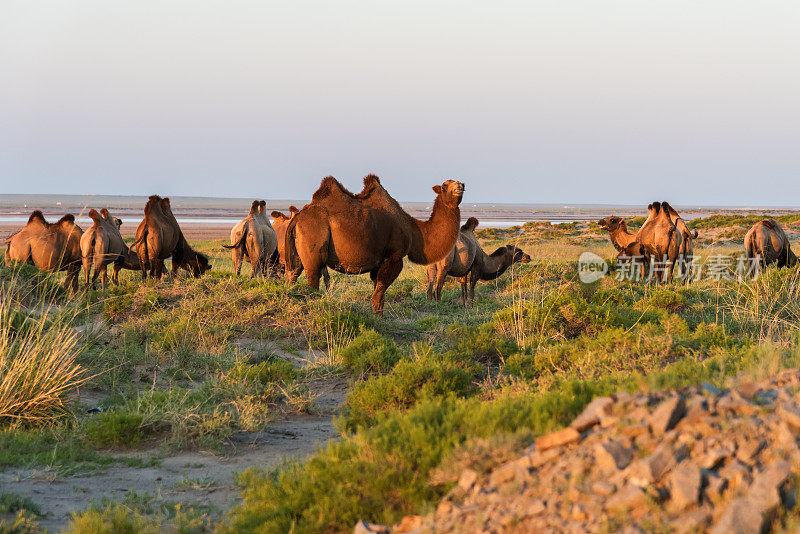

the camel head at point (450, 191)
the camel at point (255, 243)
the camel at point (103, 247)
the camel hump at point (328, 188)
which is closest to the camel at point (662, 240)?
the camel head at point (450, 191)

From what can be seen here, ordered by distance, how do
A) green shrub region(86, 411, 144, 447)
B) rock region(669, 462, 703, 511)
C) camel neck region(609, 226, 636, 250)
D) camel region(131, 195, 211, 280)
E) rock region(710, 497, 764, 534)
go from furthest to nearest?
camel neck region(609, 226, 636, 250), camel region(131, 195, 211, 280), green shrub region(86, 411, 144, 447), rock region(669, 462, 703, 511), rock region(710, 497, 764, 534)

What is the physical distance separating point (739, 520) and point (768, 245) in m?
17.5

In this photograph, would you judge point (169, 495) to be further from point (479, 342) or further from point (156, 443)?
point (479, 342)

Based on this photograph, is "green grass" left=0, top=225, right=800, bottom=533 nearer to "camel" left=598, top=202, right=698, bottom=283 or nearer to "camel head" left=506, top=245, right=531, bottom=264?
"camel head" left=506, top=245, right=531, bottom=264

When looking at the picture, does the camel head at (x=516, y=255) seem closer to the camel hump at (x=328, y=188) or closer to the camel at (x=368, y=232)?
the camel at (x=368, y=232)

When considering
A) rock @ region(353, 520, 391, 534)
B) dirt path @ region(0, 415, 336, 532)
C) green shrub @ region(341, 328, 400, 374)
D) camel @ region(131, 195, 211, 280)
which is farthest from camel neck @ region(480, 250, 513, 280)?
rock @ region(353, 520, 391, 534)

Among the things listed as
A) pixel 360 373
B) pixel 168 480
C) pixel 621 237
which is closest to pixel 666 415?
pixel 168 480

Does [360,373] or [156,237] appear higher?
[156,237]

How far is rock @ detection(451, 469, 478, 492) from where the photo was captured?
146 inches

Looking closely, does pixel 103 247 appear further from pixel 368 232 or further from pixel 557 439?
pixel 557 439

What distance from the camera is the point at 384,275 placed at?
34.7 ft

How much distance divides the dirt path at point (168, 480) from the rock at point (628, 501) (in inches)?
106

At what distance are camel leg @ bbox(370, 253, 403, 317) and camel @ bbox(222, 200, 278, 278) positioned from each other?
545 cm

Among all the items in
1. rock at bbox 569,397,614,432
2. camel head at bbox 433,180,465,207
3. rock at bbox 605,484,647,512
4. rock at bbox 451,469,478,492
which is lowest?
rock at bbox 451,469,478,492
